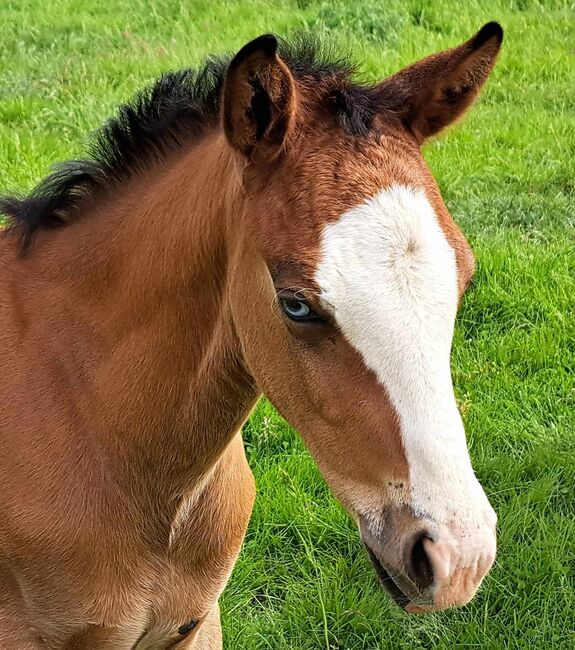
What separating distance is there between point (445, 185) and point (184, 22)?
3695 millimetres

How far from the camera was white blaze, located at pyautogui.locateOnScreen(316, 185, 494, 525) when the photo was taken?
4.67 ft

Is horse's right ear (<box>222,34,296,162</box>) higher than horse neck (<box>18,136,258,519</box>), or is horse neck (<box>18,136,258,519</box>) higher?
horse's right ear (<box>222,34,296,162</box>)

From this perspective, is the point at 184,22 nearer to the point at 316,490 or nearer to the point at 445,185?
the point at 445,185

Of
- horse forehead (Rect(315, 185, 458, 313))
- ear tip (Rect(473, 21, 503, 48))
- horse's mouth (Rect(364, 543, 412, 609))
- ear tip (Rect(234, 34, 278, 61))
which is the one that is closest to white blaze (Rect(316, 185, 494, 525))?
horse forehead (Rect(315, 185, 458, 313))

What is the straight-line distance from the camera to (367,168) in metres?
1.58

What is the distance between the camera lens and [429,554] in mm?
1420

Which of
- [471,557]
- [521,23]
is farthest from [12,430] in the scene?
[521,23]

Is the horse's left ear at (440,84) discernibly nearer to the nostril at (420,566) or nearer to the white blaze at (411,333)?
the white blaze at (411,333)

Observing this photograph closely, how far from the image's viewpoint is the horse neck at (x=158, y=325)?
1841mm

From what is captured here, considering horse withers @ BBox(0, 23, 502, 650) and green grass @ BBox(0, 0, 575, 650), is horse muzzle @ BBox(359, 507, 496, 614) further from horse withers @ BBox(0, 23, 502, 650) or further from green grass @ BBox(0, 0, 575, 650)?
green grass @ BBox(0, 0, 575, 650)

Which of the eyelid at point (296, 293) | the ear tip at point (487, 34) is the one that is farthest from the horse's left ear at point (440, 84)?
the eyelid at point (296, 293)

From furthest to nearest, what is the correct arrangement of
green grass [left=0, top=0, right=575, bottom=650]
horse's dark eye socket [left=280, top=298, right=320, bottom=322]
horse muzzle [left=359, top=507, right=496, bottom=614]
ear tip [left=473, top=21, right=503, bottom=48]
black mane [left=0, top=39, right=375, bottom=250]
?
green grass [left=0, top=0, right=575, bottom=650] < black mane [left=0, top=39, right=375, bottom=250] < ear tip [left=473, top=21, right=503, bottom=48] < horse's dark eye socket [left=280, top=298, right=320, bottom=322] < horse muzzle [left=359, top=507, right=496, bottom=614]

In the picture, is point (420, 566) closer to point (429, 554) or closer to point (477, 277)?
point (429, 554)

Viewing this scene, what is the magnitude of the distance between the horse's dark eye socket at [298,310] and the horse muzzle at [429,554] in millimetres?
378
